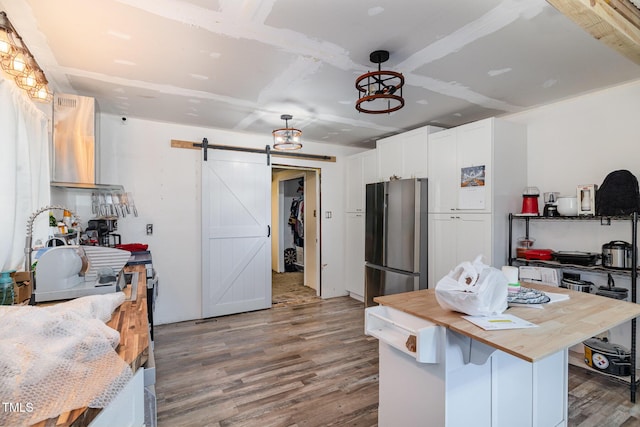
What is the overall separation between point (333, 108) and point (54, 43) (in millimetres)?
2261

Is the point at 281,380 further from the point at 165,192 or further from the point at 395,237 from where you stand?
the point at 165,192

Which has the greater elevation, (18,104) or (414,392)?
(18,104)

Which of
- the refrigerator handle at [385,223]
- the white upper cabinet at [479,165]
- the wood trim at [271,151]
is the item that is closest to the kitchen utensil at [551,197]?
the white upper cabinet at [479,165]

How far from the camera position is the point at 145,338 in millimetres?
1136

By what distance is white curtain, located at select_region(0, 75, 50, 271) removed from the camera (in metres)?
1.71

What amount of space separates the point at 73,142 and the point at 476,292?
10.7 ft

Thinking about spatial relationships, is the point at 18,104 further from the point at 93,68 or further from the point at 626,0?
the point at 626,0

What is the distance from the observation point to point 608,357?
2.55m

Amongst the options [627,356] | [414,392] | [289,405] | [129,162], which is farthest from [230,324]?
[627,356]

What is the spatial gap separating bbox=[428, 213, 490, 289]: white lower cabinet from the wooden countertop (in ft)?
9.63

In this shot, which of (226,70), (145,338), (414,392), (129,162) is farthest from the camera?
(129,162)

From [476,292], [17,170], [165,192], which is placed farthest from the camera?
[165,192]

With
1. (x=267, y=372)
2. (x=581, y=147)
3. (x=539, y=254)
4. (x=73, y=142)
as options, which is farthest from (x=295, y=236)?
(x=581, y=147)

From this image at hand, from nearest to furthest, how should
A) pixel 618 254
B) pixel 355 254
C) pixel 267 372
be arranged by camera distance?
pixel 618 254
pixel 267 372
pixel 355 254
